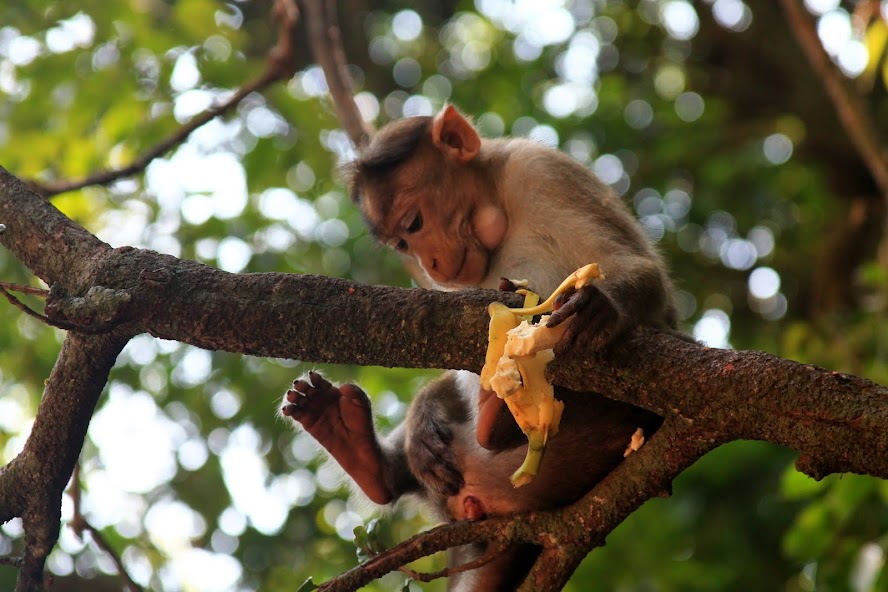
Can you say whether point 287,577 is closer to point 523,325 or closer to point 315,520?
point 315,520

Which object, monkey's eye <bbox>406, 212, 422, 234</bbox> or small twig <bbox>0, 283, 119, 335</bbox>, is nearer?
small twig <bbox>0, 283, 119, 335</bbox>

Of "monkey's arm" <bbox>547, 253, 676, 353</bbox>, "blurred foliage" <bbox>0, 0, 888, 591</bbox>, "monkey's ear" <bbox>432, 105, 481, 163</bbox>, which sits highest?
"monkey's arm" <bbox>547, 253, 676, 353</bbox>

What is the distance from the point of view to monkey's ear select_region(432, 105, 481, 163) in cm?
446

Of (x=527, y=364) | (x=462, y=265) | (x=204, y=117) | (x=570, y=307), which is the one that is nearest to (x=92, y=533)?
(x=527, y=364)

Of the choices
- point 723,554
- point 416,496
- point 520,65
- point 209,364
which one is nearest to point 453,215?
point 416,496

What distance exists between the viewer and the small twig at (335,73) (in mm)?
5410

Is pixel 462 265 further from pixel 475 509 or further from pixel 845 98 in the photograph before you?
pixel 845 98

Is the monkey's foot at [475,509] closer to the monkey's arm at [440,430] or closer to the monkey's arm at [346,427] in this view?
the monkey's arm at [440,430]

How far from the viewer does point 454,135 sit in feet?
14.8

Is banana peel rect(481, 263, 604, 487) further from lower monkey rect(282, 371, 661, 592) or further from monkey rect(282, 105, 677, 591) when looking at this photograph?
lower monkey rect(282, 371, 661, 592)

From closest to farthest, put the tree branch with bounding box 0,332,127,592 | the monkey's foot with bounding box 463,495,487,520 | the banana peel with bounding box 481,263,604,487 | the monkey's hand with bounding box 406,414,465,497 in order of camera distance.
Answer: the banana peel with bounding box 481,263,604,487
the tree branch with bounding box 0,332,127,592
the monkey's foot with bounding box 463,495,487,520
the monkey's hand with bounding box 406,414,465,497

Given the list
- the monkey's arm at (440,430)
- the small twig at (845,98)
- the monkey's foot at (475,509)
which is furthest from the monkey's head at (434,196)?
the small twig at (845,98)

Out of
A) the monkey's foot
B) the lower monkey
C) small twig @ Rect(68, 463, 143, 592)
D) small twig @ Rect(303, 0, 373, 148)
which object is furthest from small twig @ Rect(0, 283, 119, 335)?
small twig @ Rect(303, 0, 373, 148)

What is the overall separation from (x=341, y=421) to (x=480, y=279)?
0.85m
